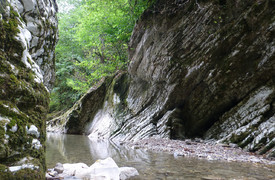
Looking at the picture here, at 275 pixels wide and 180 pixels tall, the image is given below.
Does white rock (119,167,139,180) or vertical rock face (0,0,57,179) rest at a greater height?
vertical rock face (0,0,57,179)

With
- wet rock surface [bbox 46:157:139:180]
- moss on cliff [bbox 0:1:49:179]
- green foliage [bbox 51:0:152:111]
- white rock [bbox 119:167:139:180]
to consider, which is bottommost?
white rock [bbox 119:167:139:180]

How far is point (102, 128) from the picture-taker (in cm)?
1642

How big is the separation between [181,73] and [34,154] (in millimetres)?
8791

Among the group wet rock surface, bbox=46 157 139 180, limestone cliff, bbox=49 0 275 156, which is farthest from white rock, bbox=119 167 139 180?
limestone cliff, bbox=49 0 275 156

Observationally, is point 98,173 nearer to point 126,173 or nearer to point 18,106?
point 126,173

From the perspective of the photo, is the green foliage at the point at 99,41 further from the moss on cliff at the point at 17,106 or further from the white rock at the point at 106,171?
the white rock at the point at 106,171

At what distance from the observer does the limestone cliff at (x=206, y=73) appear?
789 centimetres

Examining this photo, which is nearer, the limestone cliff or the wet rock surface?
the wet rock surface

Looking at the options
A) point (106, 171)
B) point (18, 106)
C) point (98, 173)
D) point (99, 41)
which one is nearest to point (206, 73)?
point (106, 171)

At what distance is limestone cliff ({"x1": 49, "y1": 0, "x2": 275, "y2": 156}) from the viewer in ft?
25.9

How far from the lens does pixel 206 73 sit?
32.0 ft

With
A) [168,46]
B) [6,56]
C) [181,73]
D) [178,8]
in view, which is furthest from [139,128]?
[6,56]

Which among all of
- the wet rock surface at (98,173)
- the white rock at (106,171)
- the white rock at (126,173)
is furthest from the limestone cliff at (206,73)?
the white rock at (106,171)

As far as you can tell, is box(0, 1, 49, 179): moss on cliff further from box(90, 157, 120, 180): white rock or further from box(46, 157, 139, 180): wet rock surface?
box(90, 157, 120, 180): white rock
